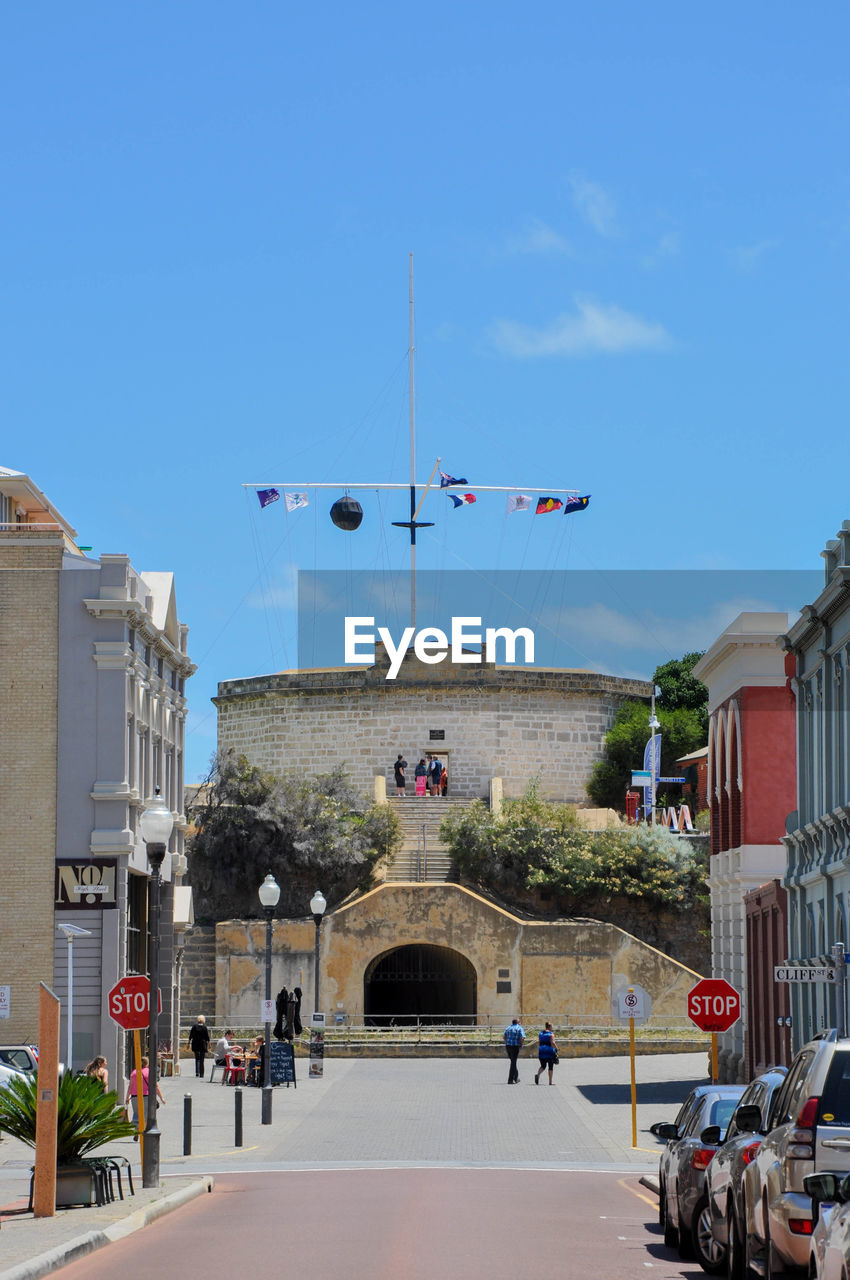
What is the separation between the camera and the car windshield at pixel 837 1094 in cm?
1093

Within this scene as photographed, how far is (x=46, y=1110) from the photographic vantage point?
651 inches

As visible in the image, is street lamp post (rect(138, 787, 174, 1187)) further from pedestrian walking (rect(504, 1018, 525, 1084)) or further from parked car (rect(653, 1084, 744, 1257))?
pedestrian walking (rect(504, 1018, 525, 1084))

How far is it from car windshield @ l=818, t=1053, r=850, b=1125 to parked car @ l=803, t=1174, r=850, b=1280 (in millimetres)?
1350

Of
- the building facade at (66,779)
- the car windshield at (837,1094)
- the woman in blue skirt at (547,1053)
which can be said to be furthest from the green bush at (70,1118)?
the woman in blue skirt at (547,1053)

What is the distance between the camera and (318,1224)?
1661 cm

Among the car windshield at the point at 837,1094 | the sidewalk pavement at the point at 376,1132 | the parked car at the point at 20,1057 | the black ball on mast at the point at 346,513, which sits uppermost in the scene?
the black ball on mast at the point at 346,513

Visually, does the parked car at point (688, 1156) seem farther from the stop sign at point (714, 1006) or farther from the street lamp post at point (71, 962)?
the street lamp post at point (71, 962)

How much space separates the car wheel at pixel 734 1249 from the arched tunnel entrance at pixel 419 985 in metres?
39.5

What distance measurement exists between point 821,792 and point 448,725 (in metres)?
35.4

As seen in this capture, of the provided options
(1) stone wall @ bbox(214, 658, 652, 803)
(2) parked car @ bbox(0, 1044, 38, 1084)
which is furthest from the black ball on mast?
(2) parked car @ bbox(0, 1044, 38, 1084)

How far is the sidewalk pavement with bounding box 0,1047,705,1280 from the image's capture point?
1683cm

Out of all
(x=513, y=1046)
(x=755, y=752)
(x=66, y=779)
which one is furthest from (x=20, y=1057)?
(x=755, y=752)

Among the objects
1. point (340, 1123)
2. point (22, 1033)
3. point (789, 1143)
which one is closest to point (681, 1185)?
point (789, 1143)

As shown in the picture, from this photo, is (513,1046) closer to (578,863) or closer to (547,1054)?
(547,1054)
